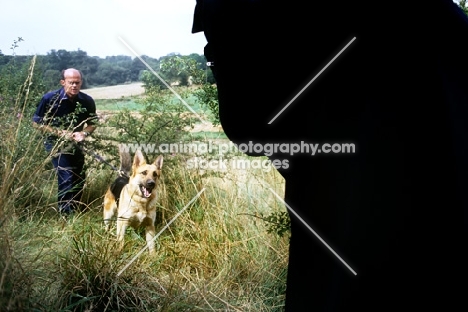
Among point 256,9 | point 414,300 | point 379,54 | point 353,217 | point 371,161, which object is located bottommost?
point 414,300

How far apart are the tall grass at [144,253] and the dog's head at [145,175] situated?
0.33 m

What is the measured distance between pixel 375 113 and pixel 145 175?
316 cm

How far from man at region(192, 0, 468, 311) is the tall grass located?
1011 mm

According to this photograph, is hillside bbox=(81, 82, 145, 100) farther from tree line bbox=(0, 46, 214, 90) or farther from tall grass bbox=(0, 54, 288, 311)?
tall grass bbox=(0, 54, 288, 311)

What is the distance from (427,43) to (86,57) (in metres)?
4.96

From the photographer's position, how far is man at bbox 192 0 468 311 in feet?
4.98

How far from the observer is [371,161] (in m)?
1.52

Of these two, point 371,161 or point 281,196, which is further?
point 281,196

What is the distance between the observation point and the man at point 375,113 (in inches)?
59.7

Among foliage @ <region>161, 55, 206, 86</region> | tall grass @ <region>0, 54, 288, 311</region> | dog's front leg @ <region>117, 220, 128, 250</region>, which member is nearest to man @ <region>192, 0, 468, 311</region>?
tall grass @ <region>0, 54, 288, 311</region>

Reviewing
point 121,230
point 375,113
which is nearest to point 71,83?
point 121,230

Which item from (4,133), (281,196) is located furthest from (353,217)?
(281,196)

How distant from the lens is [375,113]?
1.52m

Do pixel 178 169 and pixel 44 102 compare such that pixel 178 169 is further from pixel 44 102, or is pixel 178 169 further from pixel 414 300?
pixel 414 300
